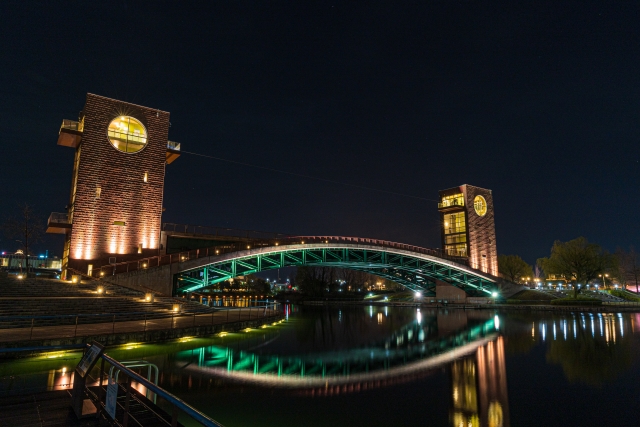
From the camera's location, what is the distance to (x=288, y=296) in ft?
302

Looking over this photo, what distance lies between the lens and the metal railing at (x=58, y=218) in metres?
36.6

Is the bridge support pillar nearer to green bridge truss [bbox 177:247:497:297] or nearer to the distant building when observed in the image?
green bridge truss [bbox 177:247:497:297]

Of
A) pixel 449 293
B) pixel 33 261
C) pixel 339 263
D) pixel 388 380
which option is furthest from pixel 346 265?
pixel 33 261

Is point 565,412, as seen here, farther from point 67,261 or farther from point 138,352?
point 67,261

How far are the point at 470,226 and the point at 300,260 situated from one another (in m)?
42.1

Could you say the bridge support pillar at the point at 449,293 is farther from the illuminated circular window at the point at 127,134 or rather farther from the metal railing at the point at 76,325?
the illuminated circular window at the point at 127,134

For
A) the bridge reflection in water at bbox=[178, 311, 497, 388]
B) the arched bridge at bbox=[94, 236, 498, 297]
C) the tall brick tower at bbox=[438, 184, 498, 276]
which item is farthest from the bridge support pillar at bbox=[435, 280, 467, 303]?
the bridge reflection in water at bbox=[178, 311, 497, 388]

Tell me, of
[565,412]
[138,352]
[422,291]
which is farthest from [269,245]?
[422,291]

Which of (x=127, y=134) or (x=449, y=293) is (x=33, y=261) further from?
(x=449, y=293)

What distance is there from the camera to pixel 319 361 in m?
16.4

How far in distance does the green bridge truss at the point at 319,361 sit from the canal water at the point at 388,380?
4 centimetres

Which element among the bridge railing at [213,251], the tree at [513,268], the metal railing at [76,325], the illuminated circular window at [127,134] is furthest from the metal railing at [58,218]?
the tree at [513,268]

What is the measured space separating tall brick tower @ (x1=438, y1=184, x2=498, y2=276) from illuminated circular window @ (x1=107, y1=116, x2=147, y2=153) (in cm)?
5666

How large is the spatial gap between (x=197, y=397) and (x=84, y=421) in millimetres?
4758
